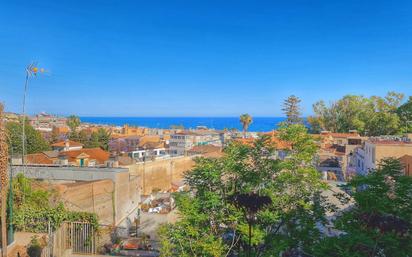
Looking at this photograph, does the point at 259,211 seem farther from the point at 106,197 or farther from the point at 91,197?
the point at 106,197

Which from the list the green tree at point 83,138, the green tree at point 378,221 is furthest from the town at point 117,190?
the green tree at point 83,138

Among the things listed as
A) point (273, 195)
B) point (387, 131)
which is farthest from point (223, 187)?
point (387, 131)

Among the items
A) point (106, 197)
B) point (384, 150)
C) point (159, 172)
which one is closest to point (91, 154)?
point (159, 172)

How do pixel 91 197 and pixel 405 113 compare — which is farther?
pixel 405 113

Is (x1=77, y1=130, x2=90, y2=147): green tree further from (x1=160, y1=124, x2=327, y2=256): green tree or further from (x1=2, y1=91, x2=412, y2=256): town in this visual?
(x1=160, y1=124, x2=327, y2=256): green tree

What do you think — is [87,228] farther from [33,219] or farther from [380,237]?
[380,237]

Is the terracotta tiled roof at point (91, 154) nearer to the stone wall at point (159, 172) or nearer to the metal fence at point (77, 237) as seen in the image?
the stone wall at point (159, 172)
